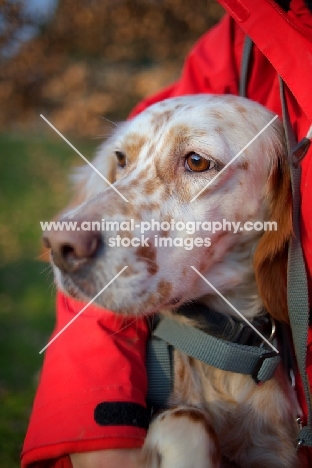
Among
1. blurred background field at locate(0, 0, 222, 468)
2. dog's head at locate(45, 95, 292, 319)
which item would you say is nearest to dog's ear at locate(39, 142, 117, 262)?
dog's head at locate(45, 95, 292, 319)

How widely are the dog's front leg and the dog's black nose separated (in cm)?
53

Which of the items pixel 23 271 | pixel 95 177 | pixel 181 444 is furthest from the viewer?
pixel 23 271

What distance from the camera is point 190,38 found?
9391 millimetres

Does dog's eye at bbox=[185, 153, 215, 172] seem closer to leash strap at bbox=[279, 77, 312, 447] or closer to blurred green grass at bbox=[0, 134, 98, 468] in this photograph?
leash strap at bbox=[279, 77, 312, 447]

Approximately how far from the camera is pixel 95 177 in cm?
220

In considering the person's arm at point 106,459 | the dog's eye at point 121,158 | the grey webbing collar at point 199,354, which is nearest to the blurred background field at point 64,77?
the dog's eye at point 121,158

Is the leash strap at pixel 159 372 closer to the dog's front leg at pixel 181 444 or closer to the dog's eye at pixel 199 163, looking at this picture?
the dog's front leg at pixel 181 444

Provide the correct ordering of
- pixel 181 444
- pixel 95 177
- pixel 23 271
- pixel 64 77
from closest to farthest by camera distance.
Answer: pixel 181 444, pixel 95 177, pixel 23 271, pixel 64 77

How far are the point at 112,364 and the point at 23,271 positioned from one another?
314cm

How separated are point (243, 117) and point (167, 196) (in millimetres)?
405

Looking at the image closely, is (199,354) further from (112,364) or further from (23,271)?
(23,271)

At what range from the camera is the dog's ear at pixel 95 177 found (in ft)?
7.07

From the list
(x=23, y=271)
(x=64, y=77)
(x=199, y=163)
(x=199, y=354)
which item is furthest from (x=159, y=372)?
(x=64, y=77)

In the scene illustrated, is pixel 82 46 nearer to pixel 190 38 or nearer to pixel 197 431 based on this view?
pixel 190 38
